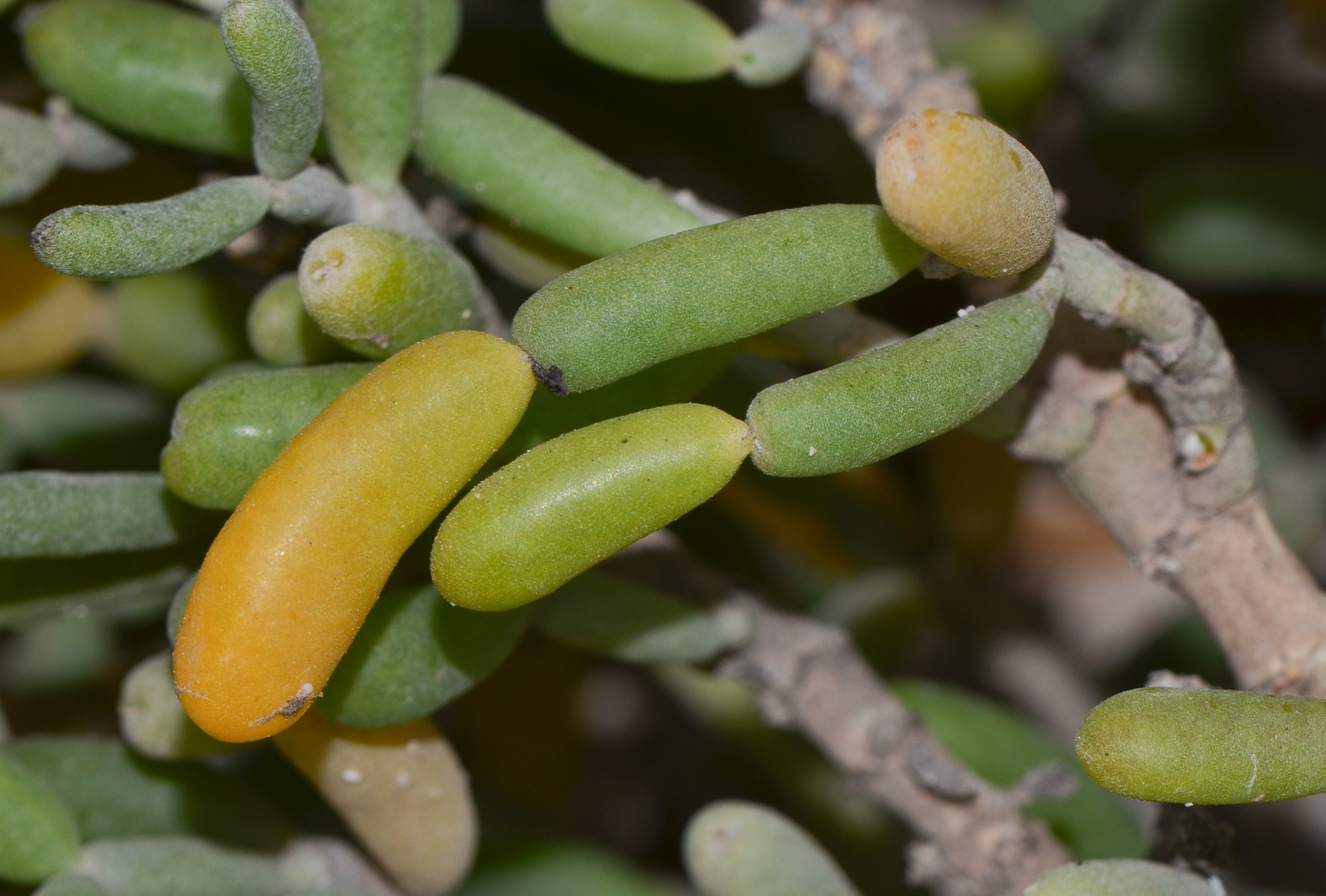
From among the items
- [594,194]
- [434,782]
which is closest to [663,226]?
[594,194]

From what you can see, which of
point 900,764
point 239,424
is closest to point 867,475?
point 900,764

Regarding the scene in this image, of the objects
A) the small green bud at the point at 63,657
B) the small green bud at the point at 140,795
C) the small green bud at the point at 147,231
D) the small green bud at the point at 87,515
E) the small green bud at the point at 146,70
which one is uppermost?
the small green bud at the point at 147,231

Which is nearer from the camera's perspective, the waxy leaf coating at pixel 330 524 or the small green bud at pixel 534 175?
the waxy leaf coating at pixel 330 524

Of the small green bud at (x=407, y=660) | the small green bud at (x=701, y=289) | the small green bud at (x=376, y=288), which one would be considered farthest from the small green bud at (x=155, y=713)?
the small green bud at (x=701, y=289)

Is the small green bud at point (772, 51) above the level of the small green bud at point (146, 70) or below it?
above

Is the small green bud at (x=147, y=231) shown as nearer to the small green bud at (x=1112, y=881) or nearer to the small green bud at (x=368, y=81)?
the small green bud at (x=368, y=81)

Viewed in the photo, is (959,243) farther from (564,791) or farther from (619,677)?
(619,677)
